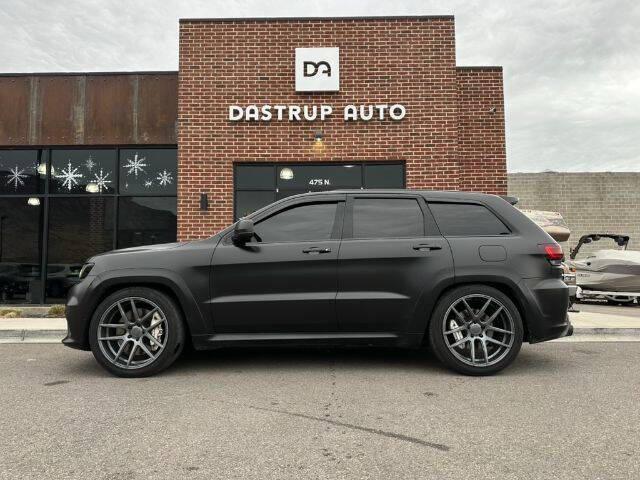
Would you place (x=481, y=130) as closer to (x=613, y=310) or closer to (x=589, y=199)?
(x=613, y=310)

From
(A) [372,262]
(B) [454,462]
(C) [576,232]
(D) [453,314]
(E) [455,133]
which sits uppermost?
(E) [455,133]

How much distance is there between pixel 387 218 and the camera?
5191 millimetres

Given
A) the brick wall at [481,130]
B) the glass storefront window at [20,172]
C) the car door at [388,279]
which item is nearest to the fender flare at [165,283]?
the car door at [388,279]

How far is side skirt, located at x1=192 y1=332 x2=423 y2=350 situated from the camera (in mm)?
4898

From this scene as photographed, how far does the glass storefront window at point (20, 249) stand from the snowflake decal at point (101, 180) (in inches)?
54.7

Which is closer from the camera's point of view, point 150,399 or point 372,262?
point 150,399

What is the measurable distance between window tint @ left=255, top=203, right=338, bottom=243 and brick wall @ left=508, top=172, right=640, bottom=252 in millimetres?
15674

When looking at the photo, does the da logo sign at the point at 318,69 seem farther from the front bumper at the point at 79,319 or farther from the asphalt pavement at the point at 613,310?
the asphalt pavement at the point at 613,310

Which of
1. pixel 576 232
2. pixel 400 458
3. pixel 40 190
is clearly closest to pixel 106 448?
pixel 400 458

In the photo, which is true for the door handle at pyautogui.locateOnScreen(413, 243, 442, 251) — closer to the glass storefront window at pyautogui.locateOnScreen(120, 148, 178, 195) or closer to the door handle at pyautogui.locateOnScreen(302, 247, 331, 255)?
the door handle at pyautogui.locateOnScreen(302, 247, 331, 255)

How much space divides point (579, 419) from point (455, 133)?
7761 millimetres

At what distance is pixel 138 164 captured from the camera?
11.4m

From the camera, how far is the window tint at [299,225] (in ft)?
16.7

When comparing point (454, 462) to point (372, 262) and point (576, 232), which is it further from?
point (576, 232)
